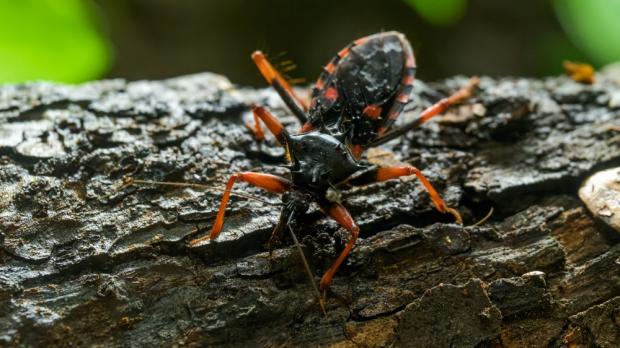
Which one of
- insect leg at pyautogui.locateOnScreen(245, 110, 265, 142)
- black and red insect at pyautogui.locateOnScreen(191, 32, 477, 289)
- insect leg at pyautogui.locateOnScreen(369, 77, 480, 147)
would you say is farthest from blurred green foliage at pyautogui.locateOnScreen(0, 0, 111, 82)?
insect leg at pyautogui.locateOnScreen(369, 77, 480, 147)

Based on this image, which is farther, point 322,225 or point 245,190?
point 245,190

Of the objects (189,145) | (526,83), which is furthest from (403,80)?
(189,145)

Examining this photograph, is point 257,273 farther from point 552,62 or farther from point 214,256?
point 552,62

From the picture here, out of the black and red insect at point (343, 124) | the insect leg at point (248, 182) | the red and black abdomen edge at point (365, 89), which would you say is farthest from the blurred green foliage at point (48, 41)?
the insect leg at point (248, 182)

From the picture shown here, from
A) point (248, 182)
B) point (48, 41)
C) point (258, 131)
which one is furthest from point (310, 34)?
point (248, 182)

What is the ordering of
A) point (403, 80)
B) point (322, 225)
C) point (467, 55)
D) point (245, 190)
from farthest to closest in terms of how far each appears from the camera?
point (467, 55) → point (403, 80) → point (245, 190) → point (322, 225)
